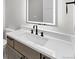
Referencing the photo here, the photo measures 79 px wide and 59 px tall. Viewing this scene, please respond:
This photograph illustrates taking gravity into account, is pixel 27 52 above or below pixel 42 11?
below

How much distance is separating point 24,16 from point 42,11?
75cm

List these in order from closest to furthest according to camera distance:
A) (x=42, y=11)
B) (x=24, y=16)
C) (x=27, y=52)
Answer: (x=27, y=52)
(x=42, y=11)
(x=24, y=16)

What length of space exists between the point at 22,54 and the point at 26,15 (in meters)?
1.17

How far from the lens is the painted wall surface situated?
1.68 m

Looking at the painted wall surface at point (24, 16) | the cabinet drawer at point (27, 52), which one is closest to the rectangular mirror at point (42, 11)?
the painted wall surface at point (24, 16)

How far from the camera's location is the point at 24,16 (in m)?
2.90

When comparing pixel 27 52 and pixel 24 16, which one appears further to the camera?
pixel 24 16

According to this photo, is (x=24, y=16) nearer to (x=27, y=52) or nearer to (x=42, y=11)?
(x=42, y=11)

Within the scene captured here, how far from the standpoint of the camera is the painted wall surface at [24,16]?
1.68 metres

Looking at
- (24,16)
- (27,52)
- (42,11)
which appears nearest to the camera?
(27,52)

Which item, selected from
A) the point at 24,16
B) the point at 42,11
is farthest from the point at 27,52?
the point at 24,16

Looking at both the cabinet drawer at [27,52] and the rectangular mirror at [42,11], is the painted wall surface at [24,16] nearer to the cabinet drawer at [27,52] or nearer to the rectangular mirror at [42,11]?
the rectangular mirror at [42,11]
